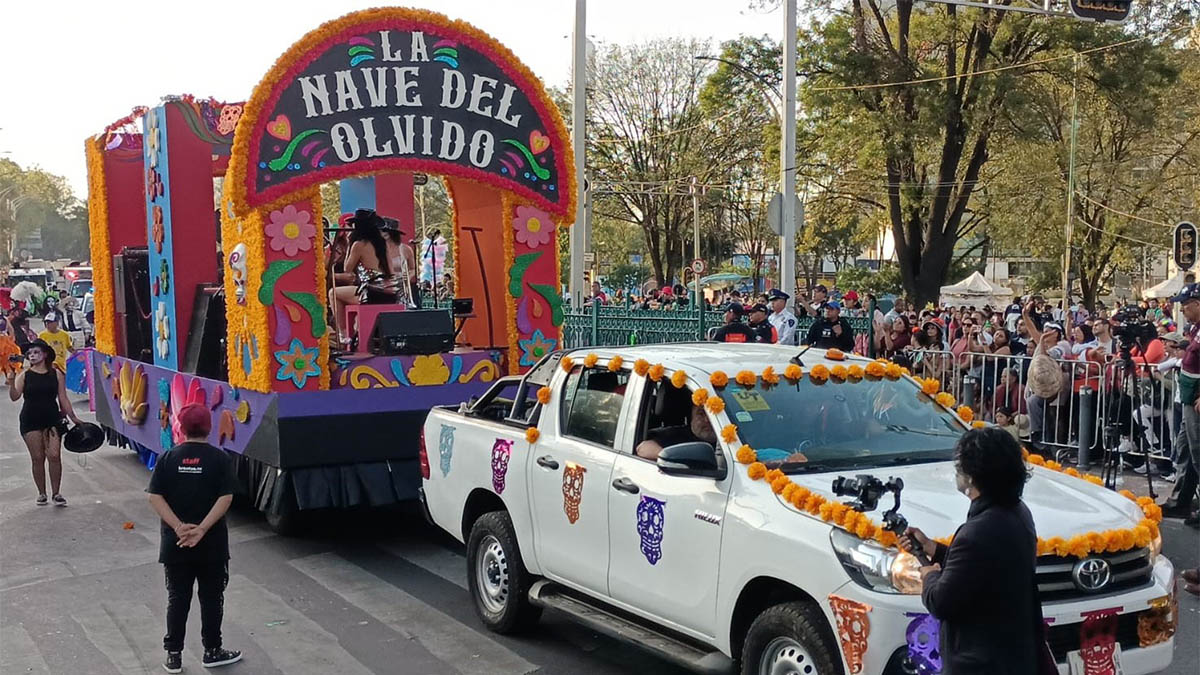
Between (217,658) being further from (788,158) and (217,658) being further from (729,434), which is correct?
(788,158)

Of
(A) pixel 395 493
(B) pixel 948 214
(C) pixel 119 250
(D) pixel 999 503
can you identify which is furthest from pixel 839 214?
(D) pixel 999 503

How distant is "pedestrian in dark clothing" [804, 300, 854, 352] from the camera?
12250 millimetres

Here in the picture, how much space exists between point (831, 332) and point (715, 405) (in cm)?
715

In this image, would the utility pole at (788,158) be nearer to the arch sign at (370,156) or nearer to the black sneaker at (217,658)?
the arch sign at (370,156)

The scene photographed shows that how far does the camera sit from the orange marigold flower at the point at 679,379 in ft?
18.7

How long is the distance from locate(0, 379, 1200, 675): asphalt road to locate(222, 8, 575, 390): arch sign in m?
1.56

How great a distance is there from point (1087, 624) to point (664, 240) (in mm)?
41591

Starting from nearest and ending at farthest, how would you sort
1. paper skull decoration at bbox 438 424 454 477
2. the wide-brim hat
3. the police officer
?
paper skull decoration at bbox 438 424 454 477, the wide-brim hat, the police officer

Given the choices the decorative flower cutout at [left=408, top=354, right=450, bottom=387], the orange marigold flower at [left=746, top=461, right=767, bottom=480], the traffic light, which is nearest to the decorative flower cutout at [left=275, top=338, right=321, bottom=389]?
the decorative flower cutout at [left=408, top=354, right=450, bottom=387]

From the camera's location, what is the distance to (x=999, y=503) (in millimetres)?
3514

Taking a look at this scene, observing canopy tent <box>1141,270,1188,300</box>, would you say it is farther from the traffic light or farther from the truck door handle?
the truck door handle

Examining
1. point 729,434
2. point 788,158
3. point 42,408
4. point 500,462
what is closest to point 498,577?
point 500,462

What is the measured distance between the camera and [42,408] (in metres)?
10.6

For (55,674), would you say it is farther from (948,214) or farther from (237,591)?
(948,214)
